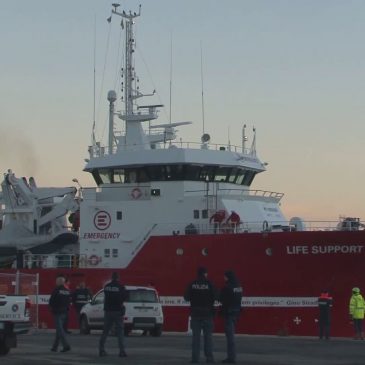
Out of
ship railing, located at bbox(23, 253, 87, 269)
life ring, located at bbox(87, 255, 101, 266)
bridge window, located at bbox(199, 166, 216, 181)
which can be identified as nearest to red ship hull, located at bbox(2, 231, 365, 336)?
life ring, located at bbox(87, 255, 101, 266)

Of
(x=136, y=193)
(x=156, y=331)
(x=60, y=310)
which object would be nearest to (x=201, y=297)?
A: (x=60, y=310)

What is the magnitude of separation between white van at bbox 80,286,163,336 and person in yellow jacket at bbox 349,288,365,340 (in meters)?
5.25

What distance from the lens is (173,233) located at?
110 feet

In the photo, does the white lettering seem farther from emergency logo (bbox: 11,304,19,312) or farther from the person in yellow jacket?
emergency logo (bbox: 11,304,19,312)

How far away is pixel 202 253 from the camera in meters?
32.1

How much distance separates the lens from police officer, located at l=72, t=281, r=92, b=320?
106 ft

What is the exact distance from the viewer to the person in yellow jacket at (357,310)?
27734 millimetres

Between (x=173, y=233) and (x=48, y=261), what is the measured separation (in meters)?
5.39

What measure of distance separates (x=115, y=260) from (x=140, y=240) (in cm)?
115

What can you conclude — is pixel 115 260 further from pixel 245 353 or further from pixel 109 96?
pixel 245 353

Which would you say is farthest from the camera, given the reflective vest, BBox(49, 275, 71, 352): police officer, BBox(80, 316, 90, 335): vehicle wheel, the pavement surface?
BBox(80, 316, 90, 335): vehicle wheel

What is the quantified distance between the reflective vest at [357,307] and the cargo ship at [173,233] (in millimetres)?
2259

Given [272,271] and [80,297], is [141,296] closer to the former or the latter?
[80,297]

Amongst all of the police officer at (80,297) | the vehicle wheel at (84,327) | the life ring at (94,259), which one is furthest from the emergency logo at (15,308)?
the life ring at (94,259)
